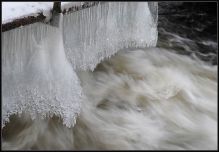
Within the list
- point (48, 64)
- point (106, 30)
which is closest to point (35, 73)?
point (48, 64)

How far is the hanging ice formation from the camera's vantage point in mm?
3109

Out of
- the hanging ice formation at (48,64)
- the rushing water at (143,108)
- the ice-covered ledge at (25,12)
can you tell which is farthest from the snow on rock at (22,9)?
the rushing water at (143,108)

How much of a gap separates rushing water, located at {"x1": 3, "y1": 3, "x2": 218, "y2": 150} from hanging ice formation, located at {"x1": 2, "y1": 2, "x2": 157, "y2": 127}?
233mm

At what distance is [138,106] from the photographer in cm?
409

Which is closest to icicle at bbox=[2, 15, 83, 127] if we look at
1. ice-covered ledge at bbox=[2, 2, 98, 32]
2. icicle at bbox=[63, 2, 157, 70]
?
ice-covered ledge at bbox=[2, 2, 98, 32]

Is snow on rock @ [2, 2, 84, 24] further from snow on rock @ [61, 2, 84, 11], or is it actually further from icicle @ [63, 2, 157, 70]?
icicle @ [63, 2, 157, 70]

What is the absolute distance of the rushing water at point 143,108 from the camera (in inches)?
142

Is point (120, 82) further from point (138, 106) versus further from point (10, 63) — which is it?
point (10, 63)

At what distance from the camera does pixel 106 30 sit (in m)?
4.20

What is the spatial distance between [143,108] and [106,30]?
90cm

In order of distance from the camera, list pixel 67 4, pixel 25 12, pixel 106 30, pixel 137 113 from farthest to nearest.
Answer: pixel 106 30 → pixel 137 113 → pixel 67 4 → pixel 25 12

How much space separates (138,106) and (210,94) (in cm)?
92

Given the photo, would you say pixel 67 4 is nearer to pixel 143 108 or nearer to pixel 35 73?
pixel 35 73

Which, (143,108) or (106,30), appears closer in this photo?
(143,108)
